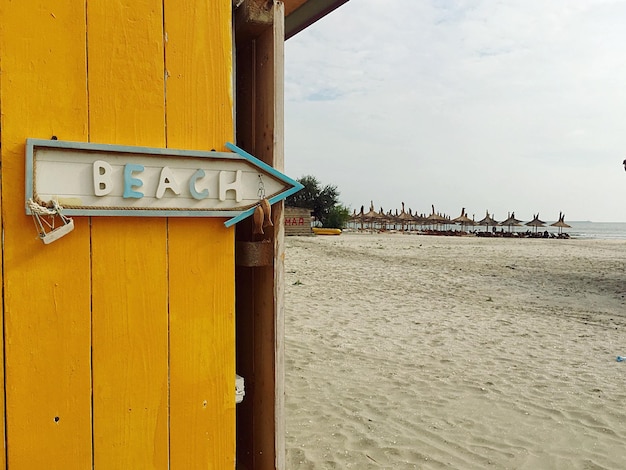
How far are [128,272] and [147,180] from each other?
0.28 m

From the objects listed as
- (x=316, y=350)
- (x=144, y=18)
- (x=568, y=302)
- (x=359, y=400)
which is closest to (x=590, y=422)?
(x=359, y=400)

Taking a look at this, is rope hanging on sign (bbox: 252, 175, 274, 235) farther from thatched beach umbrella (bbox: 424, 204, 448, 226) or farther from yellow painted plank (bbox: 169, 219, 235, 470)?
thatched beach umbrella (bbox: 424, 204, 448, 226)

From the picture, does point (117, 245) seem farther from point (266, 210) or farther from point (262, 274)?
point (262, 274)

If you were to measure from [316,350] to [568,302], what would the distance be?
5961 mm

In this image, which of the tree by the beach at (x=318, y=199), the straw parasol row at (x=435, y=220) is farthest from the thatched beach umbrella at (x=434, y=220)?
the tree by the beach at (x=318, y=199)

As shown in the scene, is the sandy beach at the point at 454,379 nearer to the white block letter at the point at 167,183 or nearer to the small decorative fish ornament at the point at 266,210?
the small decorative fish ornament at the point at 266,210

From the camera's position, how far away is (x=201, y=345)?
1.58 meters

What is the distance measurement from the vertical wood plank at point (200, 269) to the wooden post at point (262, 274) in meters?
0.21

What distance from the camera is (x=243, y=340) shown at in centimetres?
211

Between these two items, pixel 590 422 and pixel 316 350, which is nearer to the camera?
pixel 590 422

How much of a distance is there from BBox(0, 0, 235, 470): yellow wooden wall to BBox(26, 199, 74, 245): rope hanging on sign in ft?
0.15

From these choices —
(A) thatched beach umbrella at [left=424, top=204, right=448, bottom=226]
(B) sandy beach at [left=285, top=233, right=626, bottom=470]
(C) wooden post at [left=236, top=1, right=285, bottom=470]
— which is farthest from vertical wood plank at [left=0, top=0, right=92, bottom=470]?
(A) thatched beach umbrella at [left=424, top=204, right=448, bottom=226]

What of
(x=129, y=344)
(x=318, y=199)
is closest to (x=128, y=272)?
(x=129, y=344)

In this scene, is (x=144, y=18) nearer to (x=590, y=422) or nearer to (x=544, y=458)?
(x=544, y=458)
